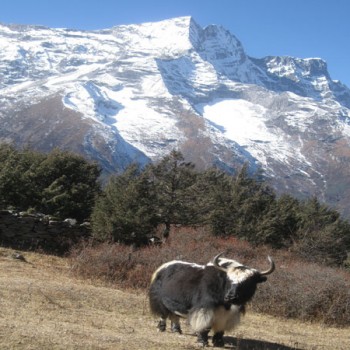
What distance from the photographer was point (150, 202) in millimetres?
28469

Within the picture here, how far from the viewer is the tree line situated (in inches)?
1083

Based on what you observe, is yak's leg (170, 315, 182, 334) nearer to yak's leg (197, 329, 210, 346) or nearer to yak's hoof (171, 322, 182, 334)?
yak's hoof (171, 322, 182, 334)

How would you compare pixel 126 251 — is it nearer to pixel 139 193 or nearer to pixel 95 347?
pixel 139 193

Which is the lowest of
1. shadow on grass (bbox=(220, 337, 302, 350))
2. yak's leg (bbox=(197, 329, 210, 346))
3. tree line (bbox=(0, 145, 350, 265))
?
shadow on grass (bbox=(220, 337, 302, 350))

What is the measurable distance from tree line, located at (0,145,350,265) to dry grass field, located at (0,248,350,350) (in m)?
8.24

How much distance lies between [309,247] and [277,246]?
74.7 inches

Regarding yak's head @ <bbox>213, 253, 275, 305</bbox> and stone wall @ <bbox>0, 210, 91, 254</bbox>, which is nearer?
yak's head @ <bbox>213, 253, 275, 305</bbox>

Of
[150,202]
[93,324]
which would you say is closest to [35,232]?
[150,202]

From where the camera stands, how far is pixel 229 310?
1150 centimetres

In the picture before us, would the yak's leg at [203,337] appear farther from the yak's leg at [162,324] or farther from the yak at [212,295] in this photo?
the yak's leg at [162,324]

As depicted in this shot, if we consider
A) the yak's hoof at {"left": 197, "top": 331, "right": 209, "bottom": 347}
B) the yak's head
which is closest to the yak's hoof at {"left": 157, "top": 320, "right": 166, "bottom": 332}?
the yak's hoof at {"left": 197, "top": 331, "right": 209, "bottom": 347}

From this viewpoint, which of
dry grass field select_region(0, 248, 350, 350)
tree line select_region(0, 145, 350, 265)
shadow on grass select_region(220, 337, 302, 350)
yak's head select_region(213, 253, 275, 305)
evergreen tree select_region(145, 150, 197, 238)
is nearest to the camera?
dry grass field select_region(0, 248, 350, 350)

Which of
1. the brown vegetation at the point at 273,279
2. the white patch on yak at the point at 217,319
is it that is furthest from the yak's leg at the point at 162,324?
the brown vegetation at the point at 273,279

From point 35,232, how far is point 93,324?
13.9 metres
